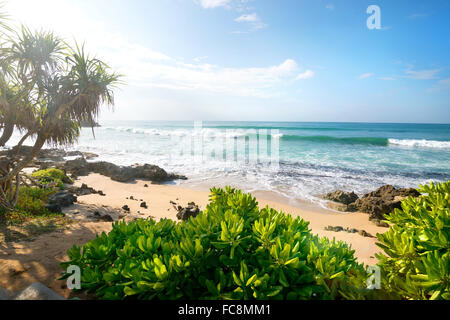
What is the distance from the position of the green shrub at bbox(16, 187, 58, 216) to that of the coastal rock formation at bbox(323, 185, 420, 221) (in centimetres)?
986

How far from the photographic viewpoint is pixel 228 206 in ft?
8.75

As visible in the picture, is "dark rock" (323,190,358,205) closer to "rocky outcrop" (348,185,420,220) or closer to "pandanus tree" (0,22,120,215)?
"rocky outcrop" (348,185,420,220)

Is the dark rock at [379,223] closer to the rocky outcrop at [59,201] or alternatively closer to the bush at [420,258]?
the bush at [420,258]

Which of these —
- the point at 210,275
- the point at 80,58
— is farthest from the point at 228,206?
the point at 80,58

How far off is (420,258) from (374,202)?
7601 mm

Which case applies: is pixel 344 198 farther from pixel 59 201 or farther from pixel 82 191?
pixel 82 191

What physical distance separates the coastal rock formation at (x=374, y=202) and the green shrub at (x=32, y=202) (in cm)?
986

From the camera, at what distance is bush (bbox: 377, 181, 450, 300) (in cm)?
132

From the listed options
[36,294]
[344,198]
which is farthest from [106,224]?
[344,198]

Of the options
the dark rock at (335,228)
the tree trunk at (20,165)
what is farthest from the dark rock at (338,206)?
the tree trunk at (20,165)

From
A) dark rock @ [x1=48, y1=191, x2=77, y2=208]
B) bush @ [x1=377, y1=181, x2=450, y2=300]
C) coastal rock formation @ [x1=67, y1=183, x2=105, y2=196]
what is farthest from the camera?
coastal rock formation @ [x1=67, y1=183, x2=105, y2=196]

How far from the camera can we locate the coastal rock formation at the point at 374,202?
23.4 feet

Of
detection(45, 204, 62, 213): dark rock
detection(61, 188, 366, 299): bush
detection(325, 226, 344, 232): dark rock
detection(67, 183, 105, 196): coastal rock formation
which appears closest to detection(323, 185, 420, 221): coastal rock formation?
detection(325, 226, 344, 232): dark rock
